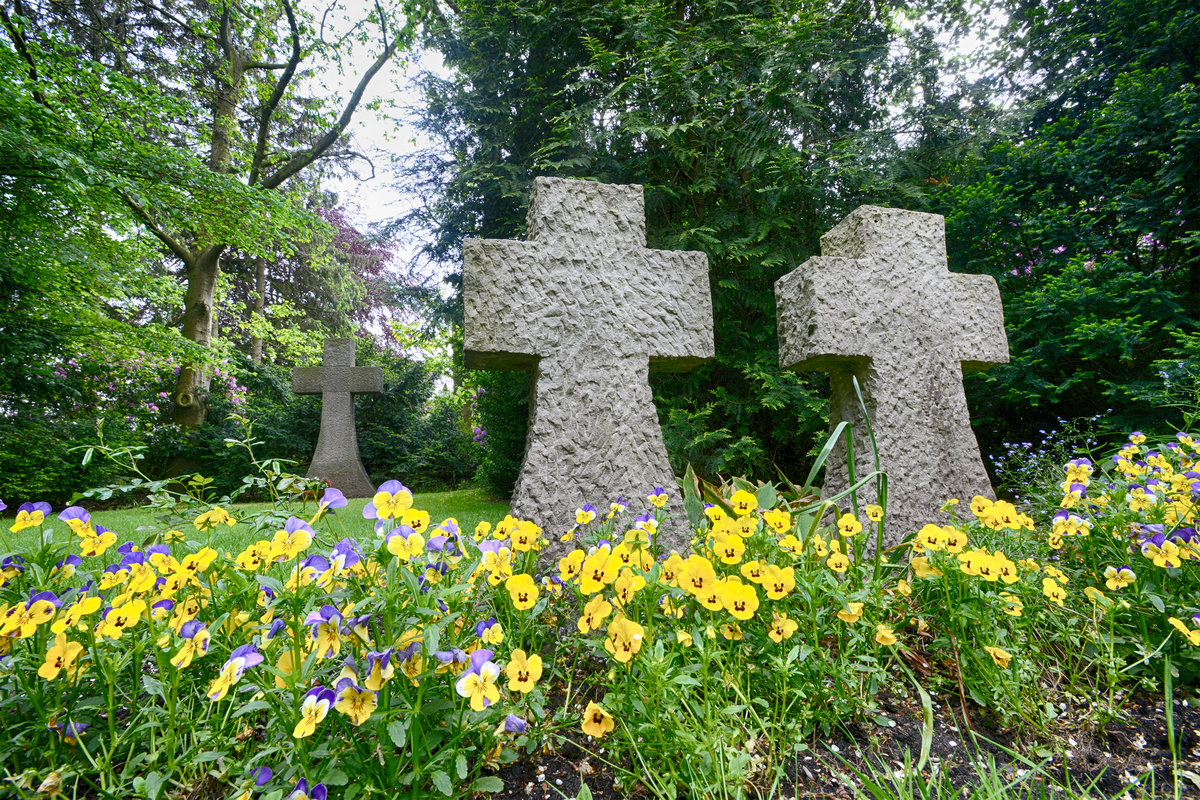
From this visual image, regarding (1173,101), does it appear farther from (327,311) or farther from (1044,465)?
(327,311)

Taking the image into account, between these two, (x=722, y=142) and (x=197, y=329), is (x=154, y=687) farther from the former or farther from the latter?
(x=197, y=329)

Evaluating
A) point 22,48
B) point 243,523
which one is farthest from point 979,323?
point 22,48

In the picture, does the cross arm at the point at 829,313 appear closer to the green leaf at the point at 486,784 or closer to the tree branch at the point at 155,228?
the green leaf at the point at 486,784

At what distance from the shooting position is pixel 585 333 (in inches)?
77.9

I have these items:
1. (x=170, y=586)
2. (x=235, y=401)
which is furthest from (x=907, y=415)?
(x=235, y=401)

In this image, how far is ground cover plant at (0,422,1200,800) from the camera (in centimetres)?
90

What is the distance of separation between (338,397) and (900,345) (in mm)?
7834

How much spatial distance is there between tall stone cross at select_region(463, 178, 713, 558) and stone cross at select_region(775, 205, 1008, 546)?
0.50 meters

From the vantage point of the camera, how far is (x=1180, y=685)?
4.45ft

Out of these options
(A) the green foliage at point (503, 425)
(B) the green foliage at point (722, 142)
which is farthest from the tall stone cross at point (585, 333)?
(A) the green foliage at point (503, 425)

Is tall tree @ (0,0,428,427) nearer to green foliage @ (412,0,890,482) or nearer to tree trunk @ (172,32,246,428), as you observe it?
tree trunk @ (172,32,246,428)

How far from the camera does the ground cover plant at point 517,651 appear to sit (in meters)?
0.90

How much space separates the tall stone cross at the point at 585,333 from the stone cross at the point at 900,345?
499 mm

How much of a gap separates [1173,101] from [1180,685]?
17.8ft
